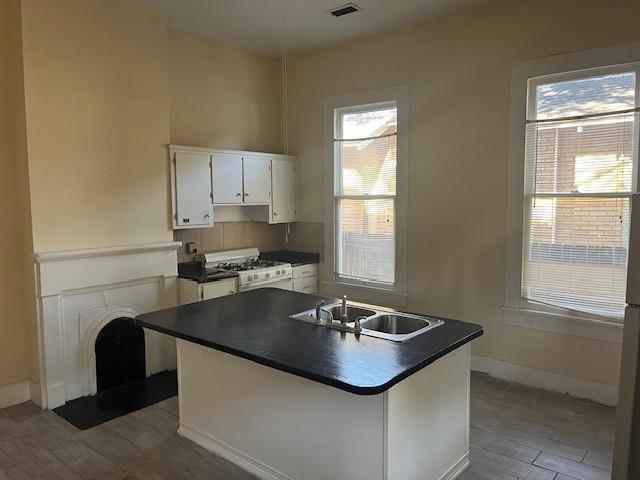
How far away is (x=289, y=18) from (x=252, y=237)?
7.34ft

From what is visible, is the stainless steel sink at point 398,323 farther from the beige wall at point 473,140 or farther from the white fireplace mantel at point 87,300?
the white fireplace mantel at point 87,300

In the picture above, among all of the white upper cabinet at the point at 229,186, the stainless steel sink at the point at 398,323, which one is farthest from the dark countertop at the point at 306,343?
the white upper cabinet at the point at 229,186

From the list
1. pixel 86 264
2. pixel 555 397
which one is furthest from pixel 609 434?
pixel 86 264

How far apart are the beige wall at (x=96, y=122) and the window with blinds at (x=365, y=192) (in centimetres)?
179

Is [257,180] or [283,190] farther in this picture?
[283,190]

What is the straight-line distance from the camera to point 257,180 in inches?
189

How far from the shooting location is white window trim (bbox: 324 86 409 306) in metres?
4.38

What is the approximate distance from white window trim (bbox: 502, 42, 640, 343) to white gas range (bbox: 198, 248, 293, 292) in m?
2.11

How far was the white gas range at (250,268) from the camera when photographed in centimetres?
438

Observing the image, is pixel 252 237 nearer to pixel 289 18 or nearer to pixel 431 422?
pixel 289 18


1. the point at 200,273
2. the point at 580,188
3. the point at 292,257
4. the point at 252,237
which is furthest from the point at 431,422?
the point at 252,237

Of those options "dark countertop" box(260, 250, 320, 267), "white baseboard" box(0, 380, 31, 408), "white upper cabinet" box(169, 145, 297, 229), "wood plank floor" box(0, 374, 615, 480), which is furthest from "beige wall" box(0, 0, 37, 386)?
"dark countertop" box(260, 250, 320, 267)

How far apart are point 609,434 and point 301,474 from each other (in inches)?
81.7

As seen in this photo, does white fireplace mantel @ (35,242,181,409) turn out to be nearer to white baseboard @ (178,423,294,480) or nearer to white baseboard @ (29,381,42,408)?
white baseboard @ (29,381,42,408)
